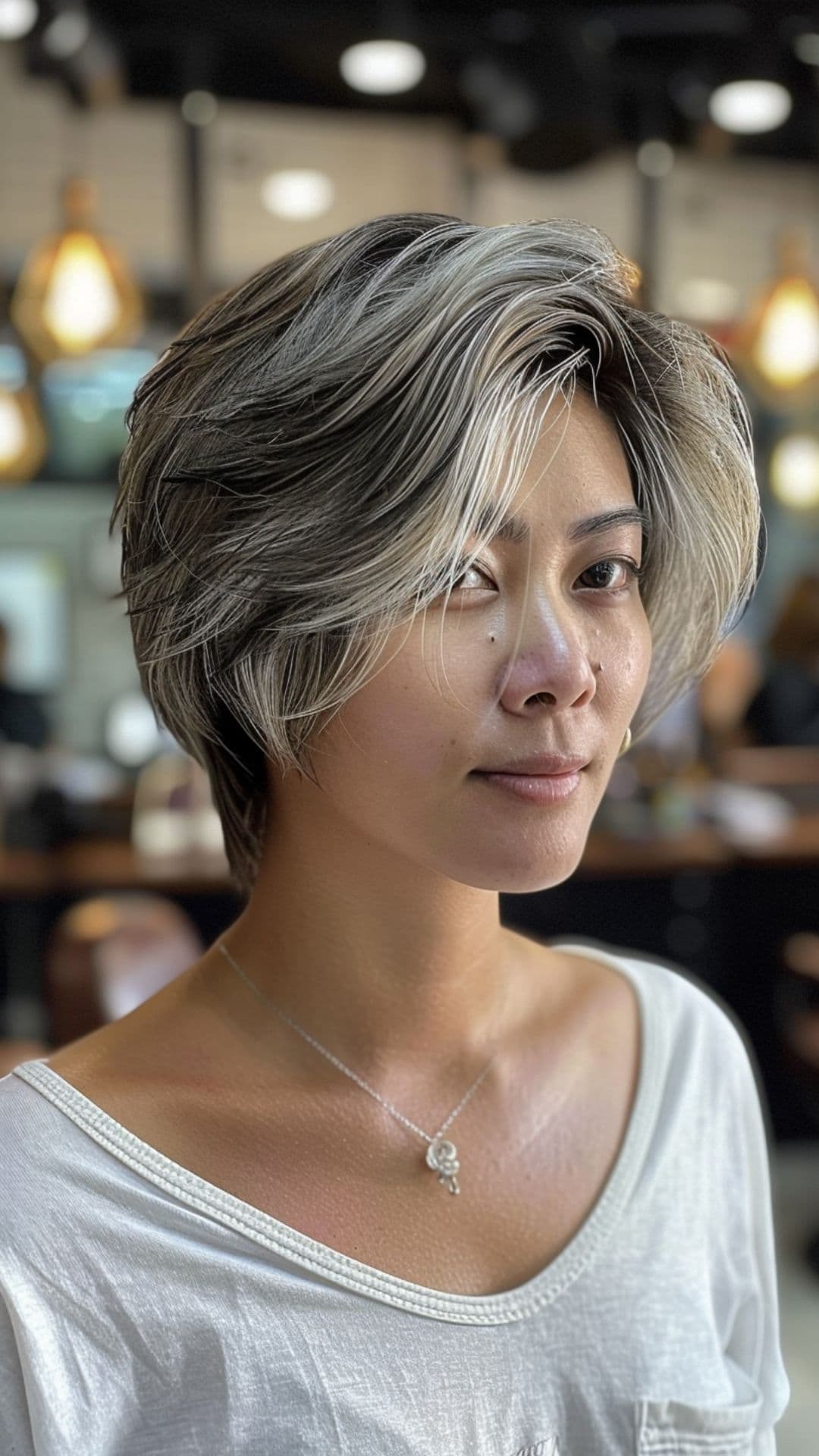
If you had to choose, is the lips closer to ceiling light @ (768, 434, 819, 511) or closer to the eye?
the eye

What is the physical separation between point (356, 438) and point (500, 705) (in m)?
0.17

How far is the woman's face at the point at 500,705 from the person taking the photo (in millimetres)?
822

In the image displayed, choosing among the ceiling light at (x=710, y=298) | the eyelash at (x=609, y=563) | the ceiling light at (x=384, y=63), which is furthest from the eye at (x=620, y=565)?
the ceiling light at (x=710, y=298)

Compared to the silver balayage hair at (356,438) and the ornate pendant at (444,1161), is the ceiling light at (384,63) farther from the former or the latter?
the ornate pendant at (444,1161)

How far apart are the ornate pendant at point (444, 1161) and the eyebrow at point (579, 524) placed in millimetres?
413

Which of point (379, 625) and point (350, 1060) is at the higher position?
point (379, 625)

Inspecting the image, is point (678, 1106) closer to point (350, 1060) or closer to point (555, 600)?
point (350, 1060)

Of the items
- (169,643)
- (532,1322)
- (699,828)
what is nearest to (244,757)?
(169,643)

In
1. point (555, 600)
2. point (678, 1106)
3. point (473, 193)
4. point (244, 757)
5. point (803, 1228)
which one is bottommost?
point (803, 1228)

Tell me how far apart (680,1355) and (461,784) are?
1.51ft

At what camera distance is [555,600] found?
83 centimetres

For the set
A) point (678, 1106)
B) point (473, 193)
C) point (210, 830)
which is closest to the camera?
point (678, 1106)

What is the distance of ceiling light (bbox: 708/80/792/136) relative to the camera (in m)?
5.20

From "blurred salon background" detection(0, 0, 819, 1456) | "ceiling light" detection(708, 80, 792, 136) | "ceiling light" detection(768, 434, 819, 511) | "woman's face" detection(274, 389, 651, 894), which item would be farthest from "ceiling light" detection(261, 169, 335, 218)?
"woman's face" detection(274, 389, 651, 894)
